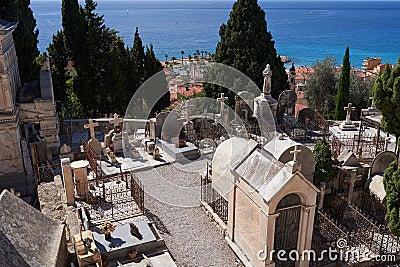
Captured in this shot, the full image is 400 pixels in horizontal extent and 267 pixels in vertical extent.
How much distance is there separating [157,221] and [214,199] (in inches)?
82.3

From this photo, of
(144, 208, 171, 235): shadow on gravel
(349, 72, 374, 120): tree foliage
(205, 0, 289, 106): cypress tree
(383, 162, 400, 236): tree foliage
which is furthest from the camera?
(349, 72, 374, 120): tree foliage

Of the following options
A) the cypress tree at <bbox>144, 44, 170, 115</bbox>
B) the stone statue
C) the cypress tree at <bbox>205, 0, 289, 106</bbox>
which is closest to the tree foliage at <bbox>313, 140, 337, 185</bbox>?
the stone statue

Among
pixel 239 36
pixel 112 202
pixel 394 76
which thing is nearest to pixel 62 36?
pixel 239 36

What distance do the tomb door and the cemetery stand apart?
3cm

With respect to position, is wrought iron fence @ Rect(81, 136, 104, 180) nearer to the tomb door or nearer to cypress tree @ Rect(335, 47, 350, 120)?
the tomb door

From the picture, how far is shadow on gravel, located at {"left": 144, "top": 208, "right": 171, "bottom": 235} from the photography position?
11555 millimetres

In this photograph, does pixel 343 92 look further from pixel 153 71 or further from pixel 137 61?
pixel 137 61

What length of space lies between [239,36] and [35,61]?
12.4 m

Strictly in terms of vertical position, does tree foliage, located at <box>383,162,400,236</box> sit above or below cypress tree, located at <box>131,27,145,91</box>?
below

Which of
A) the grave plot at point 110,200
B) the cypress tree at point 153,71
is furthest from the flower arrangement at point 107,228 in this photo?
the cypress tree at point 153,71

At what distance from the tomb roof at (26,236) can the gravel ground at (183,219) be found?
3.60 meters

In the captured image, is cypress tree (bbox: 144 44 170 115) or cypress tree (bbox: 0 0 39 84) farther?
cypress tree (bbox: 144 44 170 115)

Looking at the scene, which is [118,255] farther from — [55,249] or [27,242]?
[27,242]

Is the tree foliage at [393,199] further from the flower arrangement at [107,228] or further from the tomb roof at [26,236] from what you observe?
the tomb roof at [26,236]
